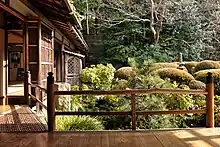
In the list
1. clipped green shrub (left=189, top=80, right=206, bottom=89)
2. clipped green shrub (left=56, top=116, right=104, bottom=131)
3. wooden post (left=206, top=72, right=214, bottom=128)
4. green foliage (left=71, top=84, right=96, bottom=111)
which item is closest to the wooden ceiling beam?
clipped green shrub (left=56, top=116, right=104, bottom=131)

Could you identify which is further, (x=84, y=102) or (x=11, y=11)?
(x=84, y=102)

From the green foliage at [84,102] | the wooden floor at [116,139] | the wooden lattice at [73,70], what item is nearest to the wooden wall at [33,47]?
the green foliage at [84,102]

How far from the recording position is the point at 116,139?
4.57m

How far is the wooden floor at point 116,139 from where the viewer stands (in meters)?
4.24

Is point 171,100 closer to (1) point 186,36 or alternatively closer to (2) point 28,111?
→ (2) point 28,111

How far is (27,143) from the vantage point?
427 cm

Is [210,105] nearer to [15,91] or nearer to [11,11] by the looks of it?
[11,11]

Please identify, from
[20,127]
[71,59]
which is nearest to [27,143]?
[20,127]

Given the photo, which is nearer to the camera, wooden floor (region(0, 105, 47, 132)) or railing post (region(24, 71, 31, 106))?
wooden floor (region(0, 105, 47, 132))

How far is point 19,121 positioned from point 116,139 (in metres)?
1.97

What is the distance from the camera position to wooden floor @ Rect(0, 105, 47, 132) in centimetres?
514

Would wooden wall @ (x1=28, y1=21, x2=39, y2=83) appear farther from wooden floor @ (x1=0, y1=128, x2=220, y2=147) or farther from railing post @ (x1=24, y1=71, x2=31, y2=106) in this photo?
wooden floor @ (x1=0, y1=128, x2=220, y2=147)

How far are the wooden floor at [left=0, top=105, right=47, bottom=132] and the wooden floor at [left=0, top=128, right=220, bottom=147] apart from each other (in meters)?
0.32

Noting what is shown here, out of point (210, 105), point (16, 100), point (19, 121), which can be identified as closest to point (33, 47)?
point (16, 100)
